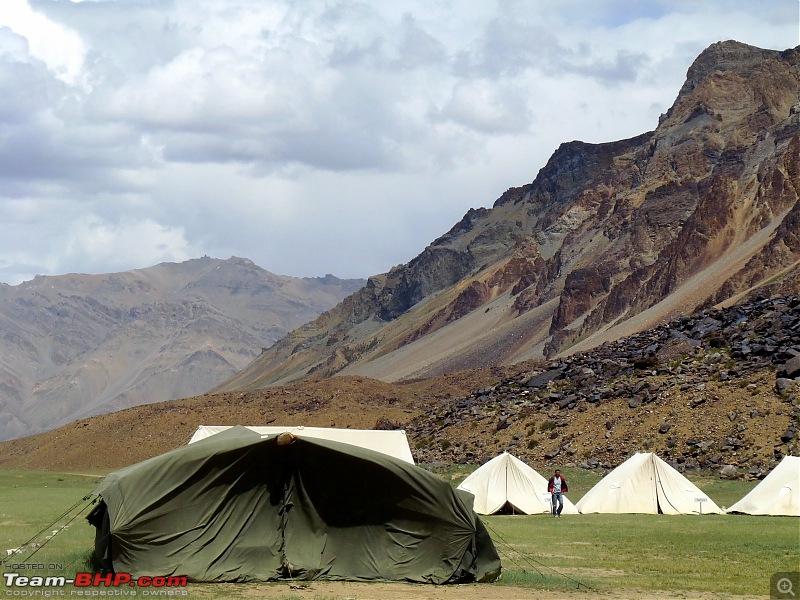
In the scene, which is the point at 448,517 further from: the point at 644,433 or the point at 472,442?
the point at 472,442

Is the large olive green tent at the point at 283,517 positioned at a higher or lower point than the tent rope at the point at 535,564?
higher

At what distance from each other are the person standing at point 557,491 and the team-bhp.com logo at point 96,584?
18290mm

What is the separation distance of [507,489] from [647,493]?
4.71 m

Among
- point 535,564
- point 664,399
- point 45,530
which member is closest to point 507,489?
point 535,564

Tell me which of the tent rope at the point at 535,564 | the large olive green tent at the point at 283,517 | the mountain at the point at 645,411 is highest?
the mountain at the point at 645,411

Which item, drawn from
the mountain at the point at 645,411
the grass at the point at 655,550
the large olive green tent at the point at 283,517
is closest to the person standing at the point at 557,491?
the grass at the point at 655,550

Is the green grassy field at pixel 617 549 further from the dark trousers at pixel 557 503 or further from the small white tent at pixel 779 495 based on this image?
the small white tent at pixel 779 495

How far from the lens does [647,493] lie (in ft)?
119

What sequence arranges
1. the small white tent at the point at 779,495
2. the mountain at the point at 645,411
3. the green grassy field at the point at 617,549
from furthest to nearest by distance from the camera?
1. the mountain at the point at 645,411
2. the small white tent at the point at 779,495
3. the green grassy field at the point at 617,549

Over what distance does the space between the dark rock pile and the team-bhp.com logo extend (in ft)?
100

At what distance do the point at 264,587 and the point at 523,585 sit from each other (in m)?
4.64

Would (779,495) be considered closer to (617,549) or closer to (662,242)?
(617,549)

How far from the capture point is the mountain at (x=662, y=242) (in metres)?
113

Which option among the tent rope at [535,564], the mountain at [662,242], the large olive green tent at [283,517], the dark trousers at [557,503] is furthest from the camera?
the mountain at [662,242]
